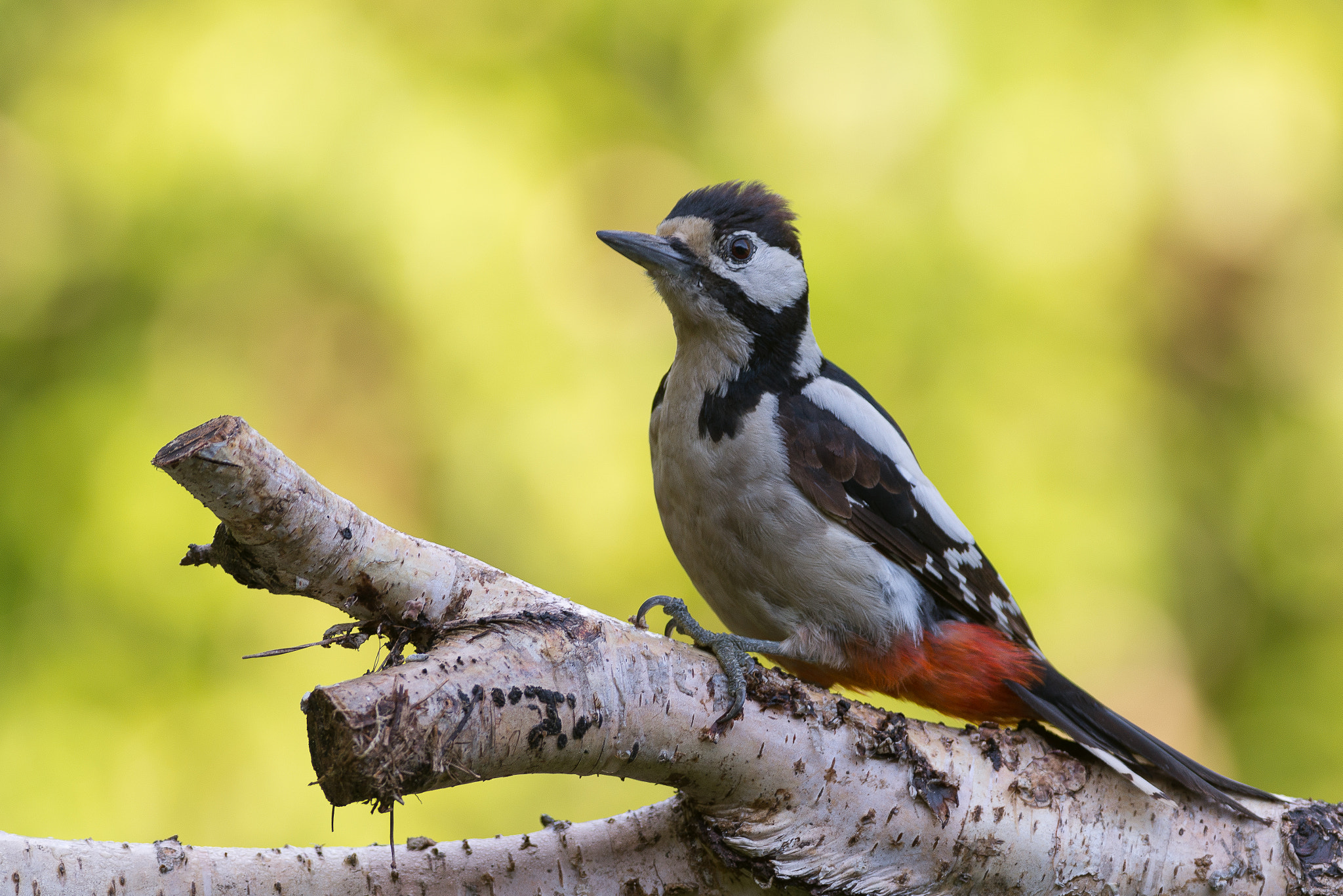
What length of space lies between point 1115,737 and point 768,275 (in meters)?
1.15

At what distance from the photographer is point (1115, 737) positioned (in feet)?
6.79

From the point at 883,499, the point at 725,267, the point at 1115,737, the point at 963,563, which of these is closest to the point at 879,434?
the point at 883,499

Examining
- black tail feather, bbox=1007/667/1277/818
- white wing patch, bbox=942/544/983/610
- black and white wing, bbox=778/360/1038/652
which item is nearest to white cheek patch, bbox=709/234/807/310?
black and white wing, bbox=778/360/1038/652

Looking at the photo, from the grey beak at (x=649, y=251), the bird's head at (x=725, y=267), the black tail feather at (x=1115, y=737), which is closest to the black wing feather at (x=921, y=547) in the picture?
the black tail feather at (x=1115, y=737)

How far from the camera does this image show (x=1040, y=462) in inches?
154

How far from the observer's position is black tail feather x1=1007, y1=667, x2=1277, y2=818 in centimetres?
204

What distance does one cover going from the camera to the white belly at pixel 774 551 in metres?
2.06

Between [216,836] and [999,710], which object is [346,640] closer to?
[999,710]

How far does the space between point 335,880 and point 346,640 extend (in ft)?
1.21

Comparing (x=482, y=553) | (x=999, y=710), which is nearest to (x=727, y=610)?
(x=999, y=710)

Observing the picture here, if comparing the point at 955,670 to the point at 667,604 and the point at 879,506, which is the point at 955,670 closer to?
the point at 879,506

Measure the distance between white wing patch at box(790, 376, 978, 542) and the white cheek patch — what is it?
0.64ft

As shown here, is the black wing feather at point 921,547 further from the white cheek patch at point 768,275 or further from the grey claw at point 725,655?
the grey claw at point 725,655

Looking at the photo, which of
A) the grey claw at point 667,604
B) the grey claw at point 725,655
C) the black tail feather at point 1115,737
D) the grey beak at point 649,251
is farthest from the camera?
the grey beak at point 649,251
